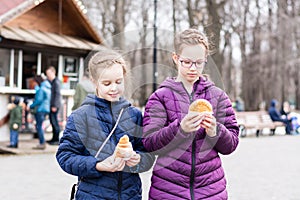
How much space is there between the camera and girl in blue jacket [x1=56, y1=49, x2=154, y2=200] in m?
2.49

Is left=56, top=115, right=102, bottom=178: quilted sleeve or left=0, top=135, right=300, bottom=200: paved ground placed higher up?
left=56, top=115, right=102, bottom=178: quilted sleeve

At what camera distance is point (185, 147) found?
2.51 metres

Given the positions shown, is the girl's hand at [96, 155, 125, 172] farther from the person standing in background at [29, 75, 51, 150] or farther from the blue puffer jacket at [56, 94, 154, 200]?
the person standing in background at [29, 75, 51, 150]

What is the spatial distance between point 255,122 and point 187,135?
712 inches

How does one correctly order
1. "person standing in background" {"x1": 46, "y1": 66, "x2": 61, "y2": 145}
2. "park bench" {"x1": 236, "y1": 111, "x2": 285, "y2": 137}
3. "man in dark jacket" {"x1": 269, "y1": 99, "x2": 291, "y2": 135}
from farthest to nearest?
"man in dark jacket" {"x1": 269, "y1": 99, "x2": 291, "y2": 135}
"park bench" {"x1": 236, "y1": 111, "x2": 285, "y2": 137}
"person standing in background" {"x1": 46, "y1": 66, "x2": 61, "y2": 145}

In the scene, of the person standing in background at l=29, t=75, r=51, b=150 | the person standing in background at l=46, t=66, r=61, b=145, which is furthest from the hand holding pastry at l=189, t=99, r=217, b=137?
the person standing in background at l=46, t=66, r=61, b=145

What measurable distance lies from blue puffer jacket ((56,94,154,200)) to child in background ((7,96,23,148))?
9.51 m

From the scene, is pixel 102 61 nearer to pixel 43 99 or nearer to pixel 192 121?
A: pixel 192 121

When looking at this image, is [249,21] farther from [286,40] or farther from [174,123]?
[174,123]

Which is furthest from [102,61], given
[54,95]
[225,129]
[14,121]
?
[14,121]

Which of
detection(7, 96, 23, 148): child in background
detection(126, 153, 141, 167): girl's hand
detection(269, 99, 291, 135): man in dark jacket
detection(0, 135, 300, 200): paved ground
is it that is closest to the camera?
detection(126, 153, 141, 167): girl's hand

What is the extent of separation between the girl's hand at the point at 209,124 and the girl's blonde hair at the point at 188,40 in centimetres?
42

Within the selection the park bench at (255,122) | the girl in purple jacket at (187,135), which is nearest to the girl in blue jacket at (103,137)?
the girl in purple jacket at (187,135)

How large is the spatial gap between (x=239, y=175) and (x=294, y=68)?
3054cm
